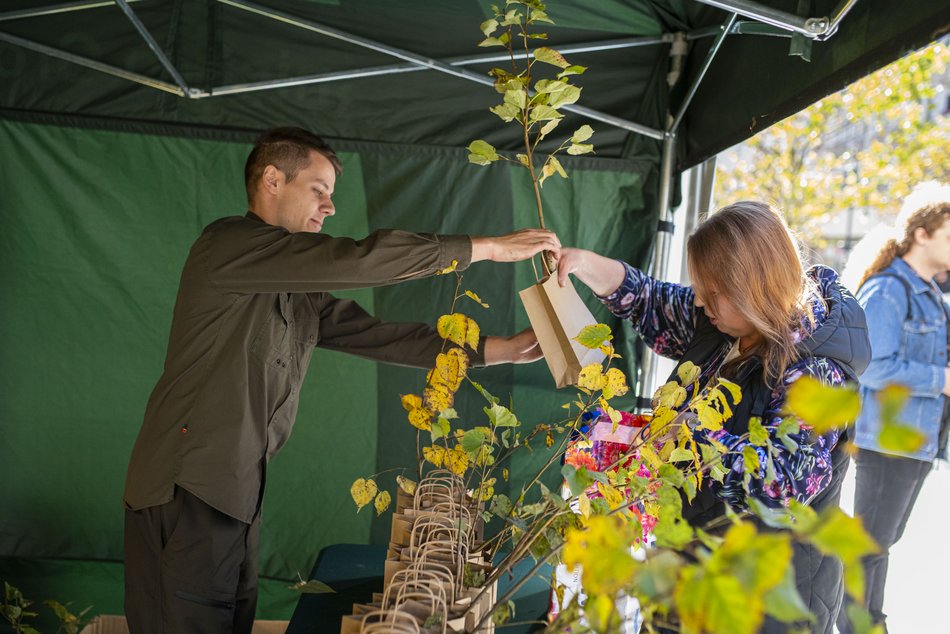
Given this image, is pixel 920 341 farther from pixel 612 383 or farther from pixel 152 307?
pixel 152 307

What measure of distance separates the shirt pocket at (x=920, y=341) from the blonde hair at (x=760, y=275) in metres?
1.48

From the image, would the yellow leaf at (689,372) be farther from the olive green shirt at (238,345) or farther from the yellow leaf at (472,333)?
the olive green shirt at (238,345)

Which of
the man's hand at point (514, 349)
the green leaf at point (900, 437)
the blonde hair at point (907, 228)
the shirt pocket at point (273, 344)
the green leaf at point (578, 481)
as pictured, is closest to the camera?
the green leaf at point (900, 437)

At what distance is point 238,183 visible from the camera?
3055mm

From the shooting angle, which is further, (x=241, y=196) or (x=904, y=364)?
(x=241, y=196)

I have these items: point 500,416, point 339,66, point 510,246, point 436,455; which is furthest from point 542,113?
point 339,66

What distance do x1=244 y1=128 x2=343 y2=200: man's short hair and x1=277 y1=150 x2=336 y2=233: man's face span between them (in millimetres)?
14

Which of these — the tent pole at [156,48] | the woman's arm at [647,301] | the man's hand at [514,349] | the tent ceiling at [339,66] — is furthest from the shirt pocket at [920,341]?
the tent pole at [156,48]

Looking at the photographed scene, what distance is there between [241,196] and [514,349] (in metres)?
1.41

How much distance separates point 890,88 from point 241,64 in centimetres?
674

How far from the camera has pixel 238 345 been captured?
191 cm

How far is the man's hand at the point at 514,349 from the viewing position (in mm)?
2166

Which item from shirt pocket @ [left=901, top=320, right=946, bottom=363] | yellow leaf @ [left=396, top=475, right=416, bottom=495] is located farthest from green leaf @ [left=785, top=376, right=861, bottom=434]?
shirt pocket @ [left=901, top=320, right=946, bottom=363]

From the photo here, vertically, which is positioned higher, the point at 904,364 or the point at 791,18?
the point at 791,18
